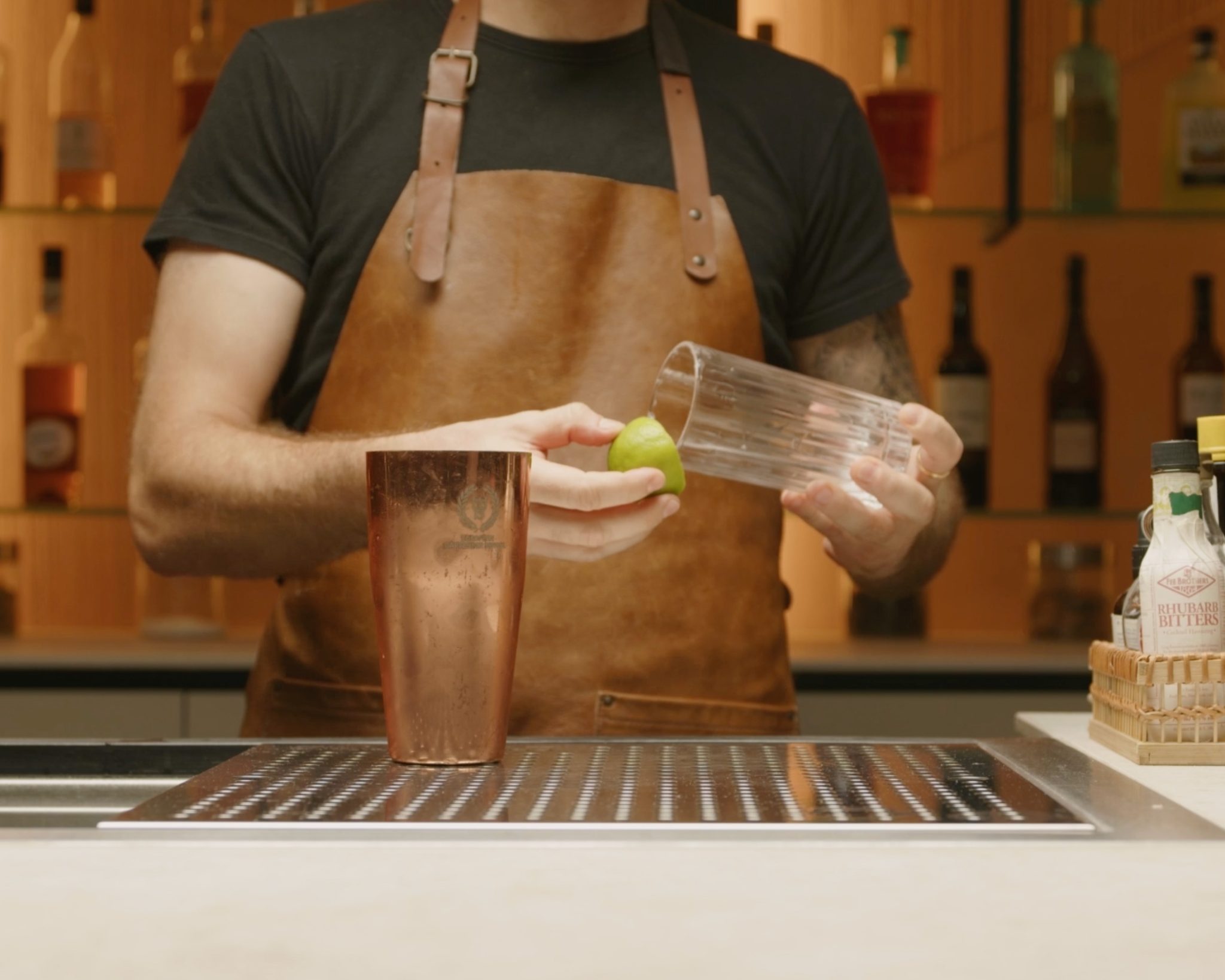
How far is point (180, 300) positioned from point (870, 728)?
1089 millimetres

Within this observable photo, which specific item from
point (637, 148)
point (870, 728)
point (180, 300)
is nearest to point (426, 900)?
point (180, 300)

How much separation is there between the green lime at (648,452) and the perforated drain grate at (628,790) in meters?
0.17

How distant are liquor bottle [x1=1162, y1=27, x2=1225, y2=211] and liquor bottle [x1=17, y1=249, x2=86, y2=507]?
1.65 meters

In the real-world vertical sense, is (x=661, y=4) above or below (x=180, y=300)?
above

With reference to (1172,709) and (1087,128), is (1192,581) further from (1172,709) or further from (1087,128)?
(1087,128)

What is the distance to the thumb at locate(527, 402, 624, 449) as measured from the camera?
845mm

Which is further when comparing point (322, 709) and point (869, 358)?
point (869, 358)

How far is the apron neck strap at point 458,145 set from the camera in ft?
4.35

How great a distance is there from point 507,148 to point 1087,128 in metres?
1.22

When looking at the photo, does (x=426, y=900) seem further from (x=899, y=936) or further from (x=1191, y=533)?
(x=1191, y=533)

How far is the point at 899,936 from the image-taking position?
48cm

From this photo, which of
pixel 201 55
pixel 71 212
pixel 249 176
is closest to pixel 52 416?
pixel 71 212

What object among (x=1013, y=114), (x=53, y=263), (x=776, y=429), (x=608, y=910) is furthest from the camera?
(x=53, y=263)

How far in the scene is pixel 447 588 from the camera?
721mm
